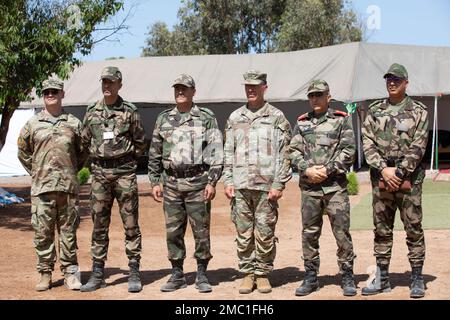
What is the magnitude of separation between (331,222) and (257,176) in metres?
0.80

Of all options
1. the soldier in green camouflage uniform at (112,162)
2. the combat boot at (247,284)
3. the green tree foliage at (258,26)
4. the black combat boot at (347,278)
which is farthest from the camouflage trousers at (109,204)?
the green tree foliage at (258,26)

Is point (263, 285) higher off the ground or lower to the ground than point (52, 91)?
lower

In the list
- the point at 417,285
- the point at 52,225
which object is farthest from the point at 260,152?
the point at 52,225

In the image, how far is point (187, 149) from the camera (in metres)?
6.56

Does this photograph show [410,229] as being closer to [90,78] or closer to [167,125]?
[167,125]

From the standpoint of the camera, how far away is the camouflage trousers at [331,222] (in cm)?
627

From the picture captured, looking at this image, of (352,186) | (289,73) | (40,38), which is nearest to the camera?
(40,38)

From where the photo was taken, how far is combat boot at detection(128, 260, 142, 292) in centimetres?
660

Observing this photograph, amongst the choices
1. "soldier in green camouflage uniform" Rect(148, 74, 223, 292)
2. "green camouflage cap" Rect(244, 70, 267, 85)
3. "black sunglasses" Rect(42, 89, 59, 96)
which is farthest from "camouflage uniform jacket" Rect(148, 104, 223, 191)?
"black sunglasses" Rect(42, 89, 59, 96)

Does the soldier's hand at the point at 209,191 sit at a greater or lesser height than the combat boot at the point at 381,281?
greater

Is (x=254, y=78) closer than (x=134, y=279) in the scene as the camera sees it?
Yes

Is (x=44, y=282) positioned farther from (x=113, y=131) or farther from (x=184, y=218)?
(x=113, y=131)

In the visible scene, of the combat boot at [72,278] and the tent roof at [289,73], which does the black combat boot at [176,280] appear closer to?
the combat boot at [72,278]

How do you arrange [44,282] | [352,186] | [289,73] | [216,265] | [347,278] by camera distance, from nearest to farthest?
[347,278] < [44,282] < [216,265] < [352,186] < [289,73]
